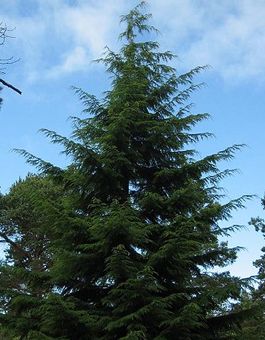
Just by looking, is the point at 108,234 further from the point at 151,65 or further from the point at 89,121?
the point at 151,65

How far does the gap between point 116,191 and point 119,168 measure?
20.2 inches

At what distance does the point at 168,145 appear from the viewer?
1073cm

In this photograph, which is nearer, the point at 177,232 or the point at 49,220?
the point at 177,232

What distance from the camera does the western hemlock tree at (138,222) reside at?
8.35m

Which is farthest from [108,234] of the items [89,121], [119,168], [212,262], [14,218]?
[14,218]

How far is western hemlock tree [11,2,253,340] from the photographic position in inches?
329

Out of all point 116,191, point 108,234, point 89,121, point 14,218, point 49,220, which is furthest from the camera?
point 14,218

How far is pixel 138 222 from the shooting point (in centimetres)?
891

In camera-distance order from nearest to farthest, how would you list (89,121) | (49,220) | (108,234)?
(108,234) → (49,220) → (89,121)

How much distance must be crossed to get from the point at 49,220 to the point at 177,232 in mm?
2689

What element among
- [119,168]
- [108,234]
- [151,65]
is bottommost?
[108,234]

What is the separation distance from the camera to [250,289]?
9.19 meters

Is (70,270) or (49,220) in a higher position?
(49,220)

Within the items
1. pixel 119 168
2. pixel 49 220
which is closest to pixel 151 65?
pixel 119 168
